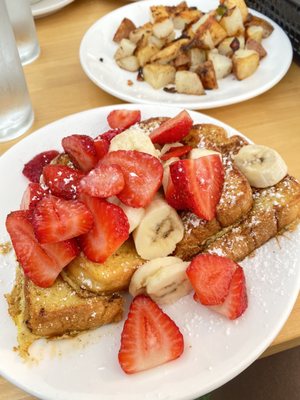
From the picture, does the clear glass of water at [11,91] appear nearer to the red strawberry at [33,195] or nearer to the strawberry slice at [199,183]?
the red strawberry at [33,195]

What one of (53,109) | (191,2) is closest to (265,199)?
(53,109)

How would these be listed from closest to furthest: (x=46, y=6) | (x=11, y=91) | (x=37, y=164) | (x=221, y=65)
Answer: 1. (x=37, y=164)
2. (x=11, y=91)
3. (x=221, y=65)
4. (x=46, y=6)

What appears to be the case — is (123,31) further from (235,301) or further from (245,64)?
(235,301)

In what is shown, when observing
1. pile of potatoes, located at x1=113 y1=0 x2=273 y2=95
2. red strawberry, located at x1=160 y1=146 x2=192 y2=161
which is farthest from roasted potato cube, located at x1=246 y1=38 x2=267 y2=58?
red strawberry, located at x1=160 y1=146 x2=192 y2=161

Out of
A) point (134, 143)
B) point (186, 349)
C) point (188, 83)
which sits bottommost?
point (186, 349)

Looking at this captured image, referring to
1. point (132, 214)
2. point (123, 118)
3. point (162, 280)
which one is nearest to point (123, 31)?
point (123, 118)
